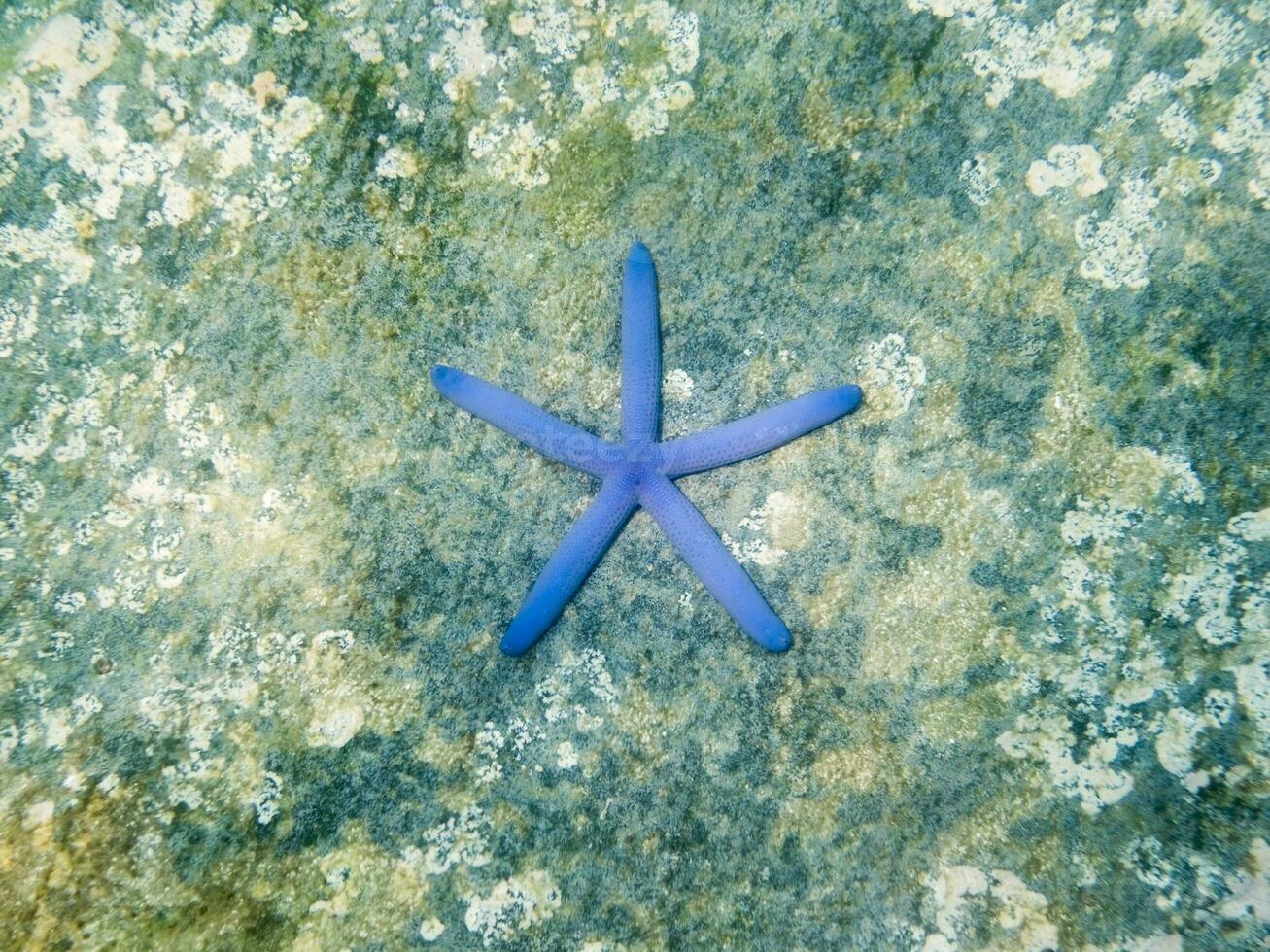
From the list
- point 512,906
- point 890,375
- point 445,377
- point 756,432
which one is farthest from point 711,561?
point 512,906

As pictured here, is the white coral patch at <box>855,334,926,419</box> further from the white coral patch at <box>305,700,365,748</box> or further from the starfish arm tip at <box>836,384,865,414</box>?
the white coral patch at <box>305,700,365,748</box>

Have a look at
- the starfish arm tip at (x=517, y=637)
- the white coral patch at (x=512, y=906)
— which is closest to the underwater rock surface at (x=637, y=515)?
the white coral patch at (x=512, y=906)

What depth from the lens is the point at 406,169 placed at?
2658 millimetres

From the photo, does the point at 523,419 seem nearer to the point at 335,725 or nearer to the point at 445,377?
the point at 445,377

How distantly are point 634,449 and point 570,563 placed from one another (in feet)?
1.44

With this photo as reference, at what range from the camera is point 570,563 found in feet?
7.87

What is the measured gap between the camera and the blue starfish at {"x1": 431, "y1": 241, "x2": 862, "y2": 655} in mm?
2379

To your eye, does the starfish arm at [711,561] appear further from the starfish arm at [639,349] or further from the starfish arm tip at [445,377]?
the starfish arm tip at [445,377]

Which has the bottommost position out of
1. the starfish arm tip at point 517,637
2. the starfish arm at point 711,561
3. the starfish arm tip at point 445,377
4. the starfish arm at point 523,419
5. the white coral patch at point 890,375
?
the starfish arm tip at point 517,637

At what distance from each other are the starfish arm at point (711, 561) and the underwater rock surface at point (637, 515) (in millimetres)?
185

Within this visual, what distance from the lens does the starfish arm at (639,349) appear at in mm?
2453

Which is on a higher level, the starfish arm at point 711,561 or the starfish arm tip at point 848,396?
the starfish arm tip at point 848,396

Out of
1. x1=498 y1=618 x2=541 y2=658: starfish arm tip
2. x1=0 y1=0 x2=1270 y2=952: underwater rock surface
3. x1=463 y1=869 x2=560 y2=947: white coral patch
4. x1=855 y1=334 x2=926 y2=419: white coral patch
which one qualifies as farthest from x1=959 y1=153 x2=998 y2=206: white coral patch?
x1=463 y1=869 x2=560 y2=947: white coral patch

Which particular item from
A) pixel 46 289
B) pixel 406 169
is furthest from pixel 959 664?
pixel 46 289
